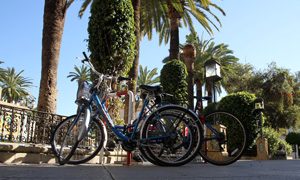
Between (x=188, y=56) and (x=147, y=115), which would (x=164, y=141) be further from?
(x=188, y=56)

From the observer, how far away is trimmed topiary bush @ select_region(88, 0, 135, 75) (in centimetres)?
1023

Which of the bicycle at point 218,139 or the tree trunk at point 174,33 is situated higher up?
the tree trunk at point 174,33

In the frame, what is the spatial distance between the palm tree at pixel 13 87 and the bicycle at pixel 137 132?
200 feet

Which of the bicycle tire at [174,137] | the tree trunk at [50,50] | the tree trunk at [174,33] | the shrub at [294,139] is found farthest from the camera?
the shrub at [294,139]

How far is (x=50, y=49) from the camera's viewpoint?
1038 centimetres

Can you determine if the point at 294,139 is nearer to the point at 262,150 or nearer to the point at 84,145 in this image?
the point at 262,150

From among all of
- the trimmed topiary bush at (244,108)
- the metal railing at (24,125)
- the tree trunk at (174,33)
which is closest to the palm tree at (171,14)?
the tree trunk at (174,33)

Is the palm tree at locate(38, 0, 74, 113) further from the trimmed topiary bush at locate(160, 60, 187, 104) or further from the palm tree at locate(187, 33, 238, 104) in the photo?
the palm tree at locate(187, 33, 238, 104)

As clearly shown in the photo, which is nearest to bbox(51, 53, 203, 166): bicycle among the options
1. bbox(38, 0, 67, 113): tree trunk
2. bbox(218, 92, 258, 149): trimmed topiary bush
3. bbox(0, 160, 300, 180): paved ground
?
bbox(0, 160, 300, 180): paved ground

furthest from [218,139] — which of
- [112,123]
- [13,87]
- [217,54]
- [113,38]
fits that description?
[13,87]

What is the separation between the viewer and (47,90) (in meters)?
10.0

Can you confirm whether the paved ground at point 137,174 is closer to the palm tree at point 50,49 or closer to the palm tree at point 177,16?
the palm tree at point 50,49

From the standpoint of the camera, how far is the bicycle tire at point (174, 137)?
176 inches

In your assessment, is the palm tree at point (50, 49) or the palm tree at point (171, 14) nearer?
the palm tree at point (50, 49)
